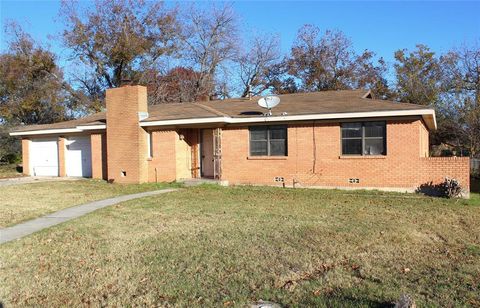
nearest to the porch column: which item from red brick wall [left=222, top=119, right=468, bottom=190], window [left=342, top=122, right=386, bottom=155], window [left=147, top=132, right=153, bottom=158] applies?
window [left=147, top=132, right=153, bottom=158]

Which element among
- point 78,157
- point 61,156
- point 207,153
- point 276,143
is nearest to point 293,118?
point 276,143

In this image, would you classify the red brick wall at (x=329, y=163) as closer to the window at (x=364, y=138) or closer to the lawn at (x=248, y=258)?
the window at (x=364, y=138)

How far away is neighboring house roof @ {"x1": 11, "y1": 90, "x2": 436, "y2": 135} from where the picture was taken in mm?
15016

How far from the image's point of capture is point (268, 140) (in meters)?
17.2

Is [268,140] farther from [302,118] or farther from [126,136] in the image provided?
[126,136]

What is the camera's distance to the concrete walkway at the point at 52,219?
8.10 metres

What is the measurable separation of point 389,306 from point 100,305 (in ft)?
10.1

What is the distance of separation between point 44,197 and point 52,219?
14.1 feet

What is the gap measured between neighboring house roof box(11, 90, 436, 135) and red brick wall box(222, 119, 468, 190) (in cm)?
59

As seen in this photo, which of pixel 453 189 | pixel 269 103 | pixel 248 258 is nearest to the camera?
pixel 248 258

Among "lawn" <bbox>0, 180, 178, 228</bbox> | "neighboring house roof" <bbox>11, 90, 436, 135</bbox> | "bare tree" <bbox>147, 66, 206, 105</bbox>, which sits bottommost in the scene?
"lawn" <bbox>0, 180, 178, 228</bbox>

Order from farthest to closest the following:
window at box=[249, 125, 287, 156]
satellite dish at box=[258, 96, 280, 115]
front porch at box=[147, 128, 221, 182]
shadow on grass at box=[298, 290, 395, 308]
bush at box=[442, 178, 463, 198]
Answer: front porch at box=[147, 128, 221, 182], window at box=[249, 125, 287, 156], satellite dish at box=[258, 96, 280, 115], bush at box=[442, 178, 463, 198], shadow on grass at box=[298, 290, 395, 308]

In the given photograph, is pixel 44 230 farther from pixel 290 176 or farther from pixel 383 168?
pixel 383 168

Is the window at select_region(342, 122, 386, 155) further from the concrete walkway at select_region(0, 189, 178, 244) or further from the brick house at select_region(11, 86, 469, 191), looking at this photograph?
the concrete walkway at select_region(0, 189, 178, 244)
